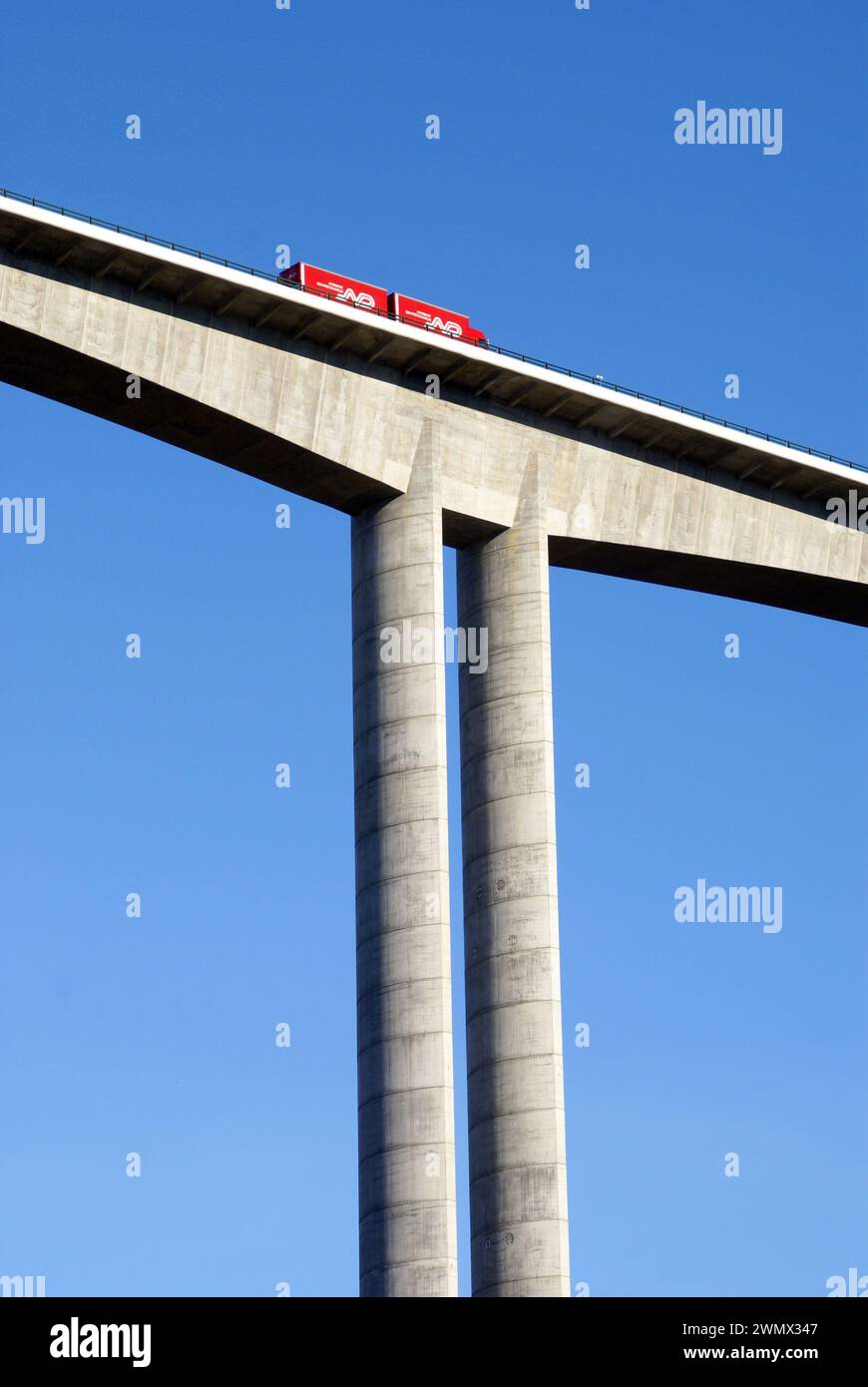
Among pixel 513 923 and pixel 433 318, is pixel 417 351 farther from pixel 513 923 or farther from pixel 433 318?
pixel 513 923

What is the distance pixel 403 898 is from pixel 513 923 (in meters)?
3.46

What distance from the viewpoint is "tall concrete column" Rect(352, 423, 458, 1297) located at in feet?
175

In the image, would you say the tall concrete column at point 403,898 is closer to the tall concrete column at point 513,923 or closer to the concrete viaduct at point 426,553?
the concrete viaduct at point 426,553

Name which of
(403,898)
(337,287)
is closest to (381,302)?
(337,287)

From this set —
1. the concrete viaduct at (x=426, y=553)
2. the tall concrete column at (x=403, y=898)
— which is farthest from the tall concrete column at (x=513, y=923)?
the tall concrete column at (x=403, y=898)

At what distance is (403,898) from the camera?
55312 millimetres

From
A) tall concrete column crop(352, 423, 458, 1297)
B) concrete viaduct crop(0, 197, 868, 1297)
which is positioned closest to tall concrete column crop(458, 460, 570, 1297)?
concrete viaduct crop(0, 197, 868, 1297)

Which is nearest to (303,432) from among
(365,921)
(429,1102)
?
(365,921)

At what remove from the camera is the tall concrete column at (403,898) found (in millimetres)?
53250
